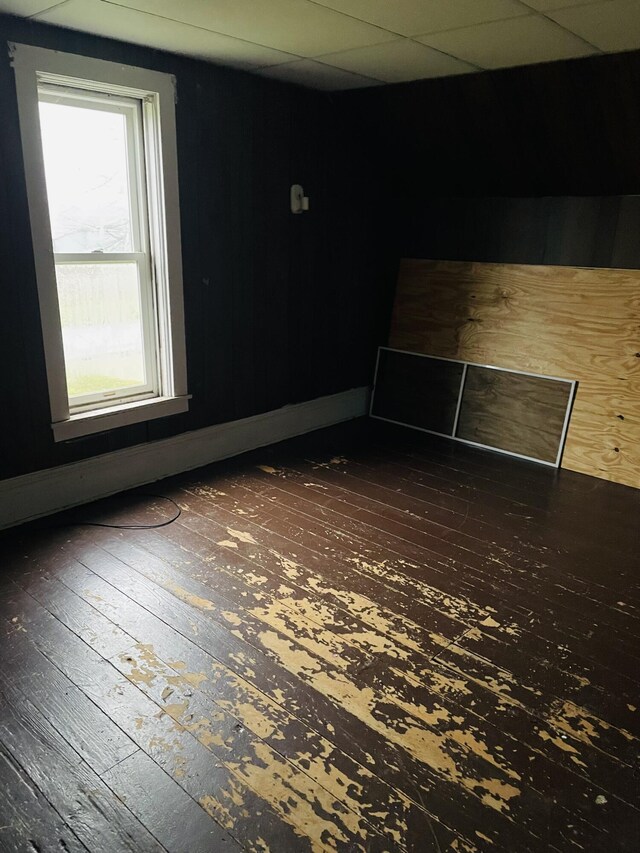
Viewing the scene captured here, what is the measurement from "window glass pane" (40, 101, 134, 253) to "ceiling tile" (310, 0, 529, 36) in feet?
4.27

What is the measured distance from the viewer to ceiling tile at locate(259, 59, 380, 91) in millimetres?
3124

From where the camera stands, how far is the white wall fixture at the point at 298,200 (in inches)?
149

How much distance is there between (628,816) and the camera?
5.22ft

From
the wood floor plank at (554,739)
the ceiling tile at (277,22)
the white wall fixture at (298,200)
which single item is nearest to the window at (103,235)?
the ceiling tile at (277,22)

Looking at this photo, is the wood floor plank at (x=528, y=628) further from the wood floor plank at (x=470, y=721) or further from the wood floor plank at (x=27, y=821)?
the wood floor plank at (x=27, y=821)

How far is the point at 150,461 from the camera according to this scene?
11.3 ft

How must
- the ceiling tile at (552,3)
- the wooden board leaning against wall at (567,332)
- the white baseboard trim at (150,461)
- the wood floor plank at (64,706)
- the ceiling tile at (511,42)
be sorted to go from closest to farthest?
1. the wood floor plank at (64,706)
2. the ceiling tile at (552,3)
3. the ceiling tile at (511,42)
4. the white baseboard trim at (150,461)
5. the wooden board leaning against wall at (567,332)

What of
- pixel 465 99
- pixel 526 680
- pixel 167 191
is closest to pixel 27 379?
pixel 167 191

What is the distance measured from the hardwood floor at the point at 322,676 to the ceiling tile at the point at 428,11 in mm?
2173

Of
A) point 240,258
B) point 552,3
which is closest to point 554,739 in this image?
point 552,3

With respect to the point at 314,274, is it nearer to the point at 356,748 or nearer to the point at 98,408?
the point at 98,408

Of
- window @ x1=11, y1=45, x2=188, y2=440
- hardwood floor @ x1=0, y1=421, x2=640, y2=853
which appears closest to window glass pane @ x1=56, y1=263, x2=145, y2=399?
window @ x1=11, y1=45, x2=188, y2=440

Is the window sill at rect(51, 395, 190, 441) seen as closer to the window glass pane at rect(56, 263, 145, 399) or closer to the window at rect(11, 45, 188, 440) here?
the window at rect(11, 45, 188, 440)

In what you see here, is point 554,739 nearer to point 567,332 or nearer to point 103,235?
point 567,332
